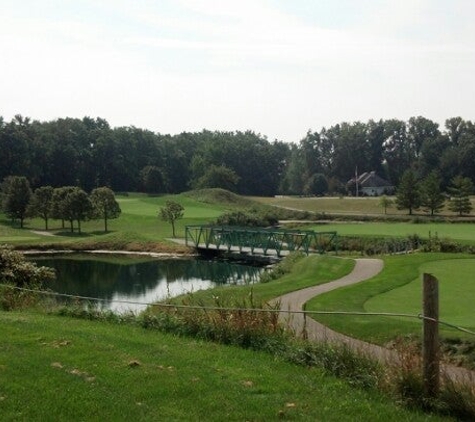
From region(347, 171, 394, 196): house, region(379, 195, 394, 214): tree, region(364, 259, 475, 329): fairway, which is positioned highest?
region(347, 171, 394, 196): house

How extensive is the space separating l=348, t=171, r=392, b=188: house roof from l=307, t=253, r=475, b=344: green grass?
90290 millimetres

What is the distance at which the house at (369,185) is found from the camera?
116 metres

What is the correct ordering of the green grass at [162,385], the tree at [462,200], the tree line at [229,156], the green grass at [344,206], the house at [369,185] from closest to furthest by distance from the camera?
the green grass at [162,385] → the tree at [462,200] → the green grass at [344,206] → the tree line at [229,156] → the house at [369,185]

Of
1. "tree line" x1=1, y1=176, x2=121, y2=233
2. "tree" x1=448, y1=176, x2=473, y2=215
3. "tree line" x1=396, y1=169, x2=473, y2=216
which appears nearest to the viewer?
"tree line" x1=1, y1=176, x2=121, y2=233

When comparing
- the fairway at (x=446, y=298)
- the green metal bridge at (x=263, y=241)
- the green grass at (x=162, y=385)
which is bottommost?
the green metal bridge at (x=263, y=241)

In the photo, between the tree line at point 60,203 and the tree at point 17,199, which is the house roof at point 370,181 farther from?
the tree at point 17,199

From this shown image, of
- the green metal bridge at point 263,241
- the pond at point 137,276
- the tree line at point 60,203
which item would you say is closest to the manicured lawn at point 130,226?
the tree line at point 60,203

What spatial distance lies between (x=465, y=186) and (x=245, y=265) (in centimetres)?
3746

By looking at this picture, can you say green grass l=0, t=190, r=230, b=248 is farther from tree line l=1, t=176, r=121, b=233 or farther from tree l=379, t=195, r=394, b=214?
tree l=379, t=195, r=394, b=214

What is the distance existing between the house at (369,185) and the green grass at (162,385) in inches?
4209

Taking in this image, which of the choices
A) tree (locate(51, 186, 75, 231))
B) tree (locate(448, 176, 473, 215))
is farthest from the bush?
tree (locate(448, 176, 473, 215))

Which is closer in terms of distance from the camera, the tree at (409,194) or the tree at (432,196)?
the tree at (432,196)

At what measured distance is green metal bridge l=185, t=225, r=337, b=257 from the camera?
1745 inches

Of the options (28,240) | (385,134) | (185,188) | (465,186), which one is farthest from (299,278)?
(385,134)
